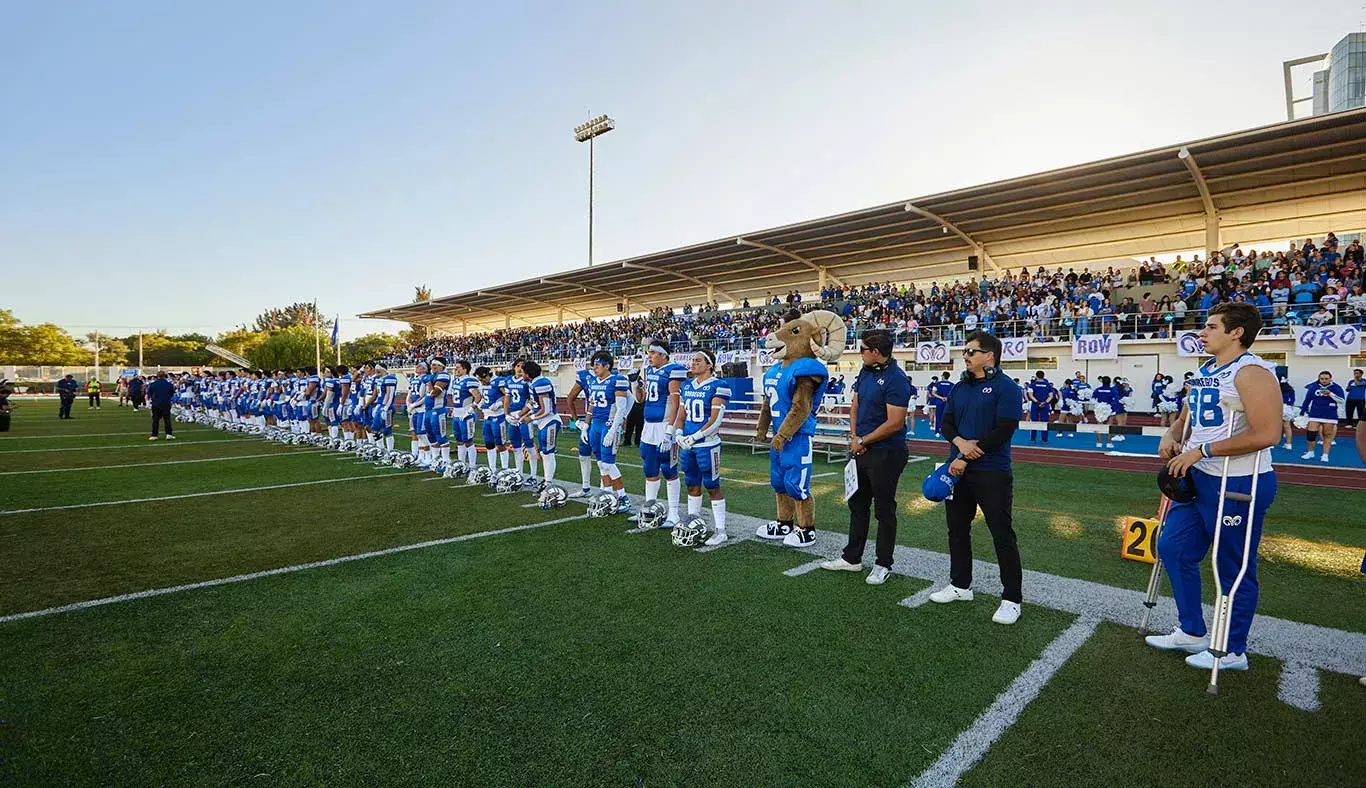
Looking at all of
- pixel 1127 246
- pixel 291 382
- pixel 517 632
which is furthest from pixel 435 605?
pixel 1127 246

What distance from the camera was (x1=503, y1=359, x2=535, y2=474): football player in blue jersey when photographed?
10.2 m

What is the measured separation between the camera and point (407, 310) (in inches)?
2250

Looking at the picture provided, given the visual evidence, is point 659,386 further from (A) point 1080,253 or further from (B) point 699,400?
(A) point 1080,253

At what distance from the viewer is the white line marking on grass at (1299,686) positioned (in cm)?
348

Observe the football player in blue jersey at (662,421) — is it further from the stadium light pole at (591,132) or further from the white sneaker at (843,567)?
the stadium light pole at (591,132)

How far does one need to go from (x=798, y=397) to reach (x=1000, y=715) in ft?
10.9

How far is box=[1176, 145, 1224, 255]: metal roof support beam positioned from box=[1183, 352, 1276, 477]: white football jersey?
2219 cm

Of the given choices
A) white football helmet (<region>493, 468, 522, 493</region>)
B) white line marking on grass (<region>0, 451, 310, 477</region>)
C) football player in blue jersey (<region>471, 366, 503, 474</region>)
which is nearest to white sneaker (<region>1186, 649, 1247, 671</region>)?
white football helmet (<region>493, 468, 522, 493</region>)

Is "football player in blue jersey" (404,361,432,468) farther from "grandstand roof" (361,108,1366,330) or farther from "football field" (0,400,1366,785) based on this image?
"grandstand roof" (361,108,1366,330)

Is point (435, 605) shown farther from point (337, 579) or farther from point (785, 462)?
point (785, 462)

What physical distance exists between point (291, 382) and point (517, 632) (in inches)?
732

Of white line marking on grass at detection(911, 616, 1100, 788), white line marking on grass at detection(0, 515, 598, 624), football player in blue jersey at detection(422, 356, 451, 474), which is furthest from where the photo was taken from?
football player in blue jersey at detection(422, 356, 451, 474)

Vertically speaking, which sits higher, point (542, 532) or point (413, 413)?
point (413, 413)

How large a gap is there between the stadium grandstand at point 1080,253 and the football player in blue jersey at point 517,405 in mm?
19489
